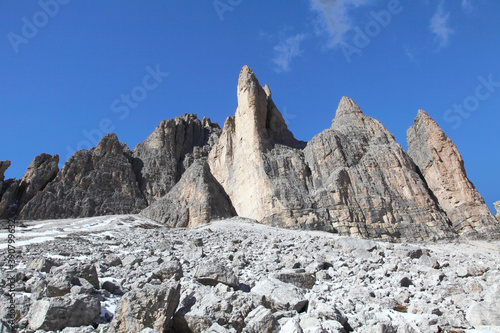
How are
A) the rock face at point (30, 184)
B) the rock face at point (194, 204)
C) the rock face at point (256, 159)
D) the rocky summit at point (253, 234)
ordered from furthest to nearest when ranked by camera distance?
the rock face at point (30, 184) < the rock face at point (194, 204) < the rock face at point (256, 159) < the rocky summit at point (253, 234)

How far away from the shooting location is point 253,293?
909 cm

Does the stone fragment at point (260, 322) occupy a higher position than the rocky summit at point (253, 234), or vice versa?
the rocky summit at point (253, 234)

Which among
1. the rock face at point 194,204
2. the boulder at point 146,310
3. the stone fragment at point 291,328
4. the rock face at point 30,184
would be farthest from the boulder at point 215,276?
the rock face at point 30,184

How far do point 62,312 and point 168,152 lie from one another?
69.2m

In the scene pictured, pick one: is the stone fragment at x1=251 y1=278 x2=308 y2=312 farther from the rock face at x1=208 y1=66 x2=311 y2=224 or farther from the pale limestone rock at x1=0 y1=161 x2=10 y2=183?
the pale limestone rock at x1=0 y1=161 x2=10 y2=183

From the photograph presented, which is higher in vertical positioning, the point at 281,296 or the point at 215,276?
the point at 215,276

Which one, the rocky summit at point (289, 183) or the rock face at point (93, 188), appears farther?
the rock face at point (93, 188)

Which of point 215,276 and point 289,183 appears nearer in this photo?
point 215,276

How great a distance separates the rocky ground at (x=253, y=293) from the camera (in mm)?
7094

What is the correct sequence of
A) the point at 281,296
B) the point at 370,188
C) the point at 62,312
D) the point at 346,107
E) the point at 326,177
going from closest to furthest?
the point at 62,312
the point at 281,296
the point at 370,188
the point at 326,177
the point at 346,107

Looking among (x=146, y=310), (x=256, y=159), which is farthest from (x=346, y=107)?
(x=146, y=310)

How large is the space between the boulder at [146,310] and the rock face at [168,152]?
192 feet

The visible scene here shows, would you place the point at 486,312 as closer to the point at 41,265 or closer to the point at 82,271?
the point at 82,271

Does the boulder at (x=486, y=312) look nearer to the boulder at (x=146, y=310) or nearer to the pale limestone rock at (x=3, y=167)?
the boulder at (x=146, y=310)
